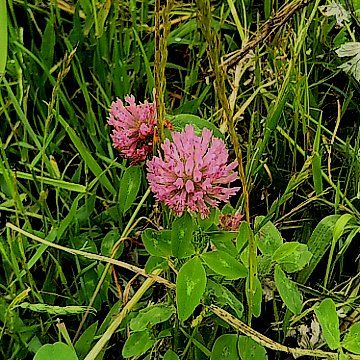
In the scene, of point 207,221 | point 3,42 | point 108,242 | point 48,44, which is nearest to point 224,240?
point 207,221

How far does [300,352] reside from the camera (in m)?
0.83

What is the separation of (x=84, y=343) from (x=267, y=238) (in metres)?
0.27

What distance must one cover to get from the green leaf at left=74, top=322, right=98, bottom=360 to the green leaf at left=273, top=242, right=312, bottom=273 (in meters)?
0.26

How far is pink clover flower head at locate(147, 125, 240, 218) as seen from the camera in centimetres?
78

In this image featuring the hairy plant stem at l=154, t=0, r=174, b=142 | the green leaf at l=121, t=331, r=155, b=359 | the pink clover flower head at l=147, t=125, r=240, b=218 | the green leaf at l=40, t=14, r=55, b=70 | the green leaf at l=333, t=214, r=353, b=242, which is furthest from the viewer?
the green leaf at l=40, t=14, r=55, b=70

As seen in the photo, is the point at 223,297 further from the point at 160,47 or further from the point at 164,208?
the point at 160,47

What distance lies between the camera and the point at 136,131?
891 millimetres

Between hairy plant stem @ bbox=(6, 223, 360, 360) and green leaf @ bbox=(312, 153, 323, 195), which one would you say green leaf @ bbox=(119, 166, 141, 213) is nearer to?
hairy plant stem @ bbox=(6, 223, 360, 360)

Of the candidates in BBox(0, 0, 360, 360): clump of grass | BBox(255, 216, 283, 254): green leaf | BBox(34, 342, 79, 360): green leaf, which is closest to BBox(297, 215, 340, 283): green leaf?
BBox(0, 0, 360, 360): clump of grass

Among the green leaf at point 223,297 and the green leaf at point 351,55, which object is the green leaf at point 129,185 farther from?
the green leaf at point 351,55

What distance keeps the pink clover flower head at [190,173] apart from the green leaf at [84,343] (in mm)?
256

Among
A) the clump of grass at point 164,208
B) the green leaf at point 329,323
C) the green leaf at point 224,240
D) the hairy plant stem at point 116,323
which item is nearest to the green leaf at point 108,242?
the clump of grass at point 164,208

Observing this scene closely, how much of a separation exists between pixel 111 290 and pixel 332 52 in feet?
1.91

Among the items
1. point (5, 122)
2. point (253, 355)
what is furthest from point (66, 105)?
point (253, 355)
